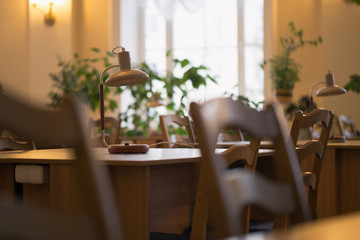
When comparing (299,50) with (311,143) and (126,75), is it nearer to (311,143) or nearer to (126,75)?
(126,75)

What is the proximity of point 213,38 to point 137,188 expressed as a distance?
20.9 ft

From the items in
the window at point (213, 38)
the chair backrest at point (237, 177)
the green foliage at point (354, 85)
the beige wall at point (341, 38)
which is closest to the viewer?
the chair backrest at point (237, 177)

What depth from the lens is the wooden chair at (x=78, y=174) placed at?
0.73m

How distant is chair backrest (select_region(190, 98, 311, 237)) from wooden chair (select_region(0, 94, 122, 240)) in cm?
25

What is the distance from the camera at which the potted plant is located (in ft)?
22.1

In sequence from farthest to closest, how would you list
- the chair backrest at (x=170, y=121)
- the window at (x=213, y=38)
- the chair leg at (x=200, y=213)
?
1. the window at (x=213, y=38)
2. the chair backrest at (x=170, y=121)
3. the chair leg at (x=200, y=213)

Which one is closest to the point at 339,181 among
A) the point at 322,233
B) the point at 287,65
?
the point at 322,233

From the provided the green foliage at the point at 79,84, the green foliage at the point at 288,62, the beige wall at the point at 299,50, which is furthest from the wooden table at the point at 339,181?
the green foliage at the point at 79,84

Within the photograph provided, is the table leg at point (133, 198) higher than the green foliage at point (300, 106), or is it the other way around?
the green foliage at point (300, 106)

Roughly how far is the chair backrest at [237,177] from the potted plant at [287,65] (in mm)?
5530

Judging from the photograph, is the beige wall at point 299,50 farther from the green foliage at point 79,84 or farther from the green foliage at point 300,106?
the green foliage at point 300,106

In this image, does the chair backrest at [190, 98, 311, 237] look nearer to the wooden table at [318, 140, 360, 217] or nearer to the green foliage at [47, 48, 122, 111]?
the wooden table at [318, 140, 360, 217]

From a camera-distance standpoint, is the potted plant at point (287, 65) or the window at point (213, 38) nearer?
the potted plant at point (287, 65)

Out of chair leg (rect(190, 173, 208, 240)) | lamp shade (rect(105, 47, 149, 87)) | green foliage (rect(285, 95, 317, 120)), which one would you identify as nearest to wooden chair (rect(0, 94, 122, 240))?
chair leg (rect(190, 173, 208, 240))
